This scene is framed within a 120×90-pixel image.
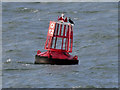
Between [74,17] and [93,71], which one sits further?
[74,17]

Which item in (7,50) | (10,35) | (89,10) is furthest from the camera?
(89,10)

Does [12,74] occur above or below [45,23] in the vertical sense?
below

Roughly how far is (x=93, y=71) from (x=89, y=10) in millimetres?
47307

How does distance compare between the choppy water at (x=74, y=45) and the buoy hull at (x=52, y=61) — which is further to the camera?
the buoy hull at (x=52, y=61)

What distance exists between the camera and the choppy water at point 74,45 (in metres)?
58.2

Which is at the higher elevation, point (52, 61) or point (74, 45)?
point (74, 45)

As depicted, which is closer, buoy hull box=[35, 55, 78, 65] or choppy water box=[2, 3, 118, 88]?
choppy water box=[2, 3, 118, 88]

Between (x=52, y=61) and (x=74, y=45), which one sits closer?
(x=52, y=61)

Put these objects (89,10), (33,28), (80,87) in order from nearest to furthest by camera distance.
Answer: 1. (80,87)
2. (33,28)
3. (89,10)

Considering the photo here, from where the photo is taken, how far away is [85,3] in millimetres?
116875

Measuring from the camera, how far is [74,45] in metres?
80.9

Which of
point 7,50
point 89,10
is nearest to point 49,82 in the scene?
point 7,50

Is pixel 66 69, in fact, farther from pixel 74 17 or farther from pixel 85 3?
pixel 85 3

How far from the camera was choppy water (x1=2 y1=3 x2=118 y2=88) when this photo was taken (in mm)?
58150
